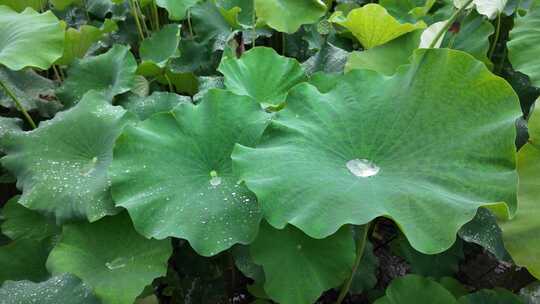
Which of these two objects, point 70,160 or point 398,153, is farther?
point 70,160

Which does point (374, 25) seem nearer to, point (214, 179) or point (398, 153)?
point (398, 153)

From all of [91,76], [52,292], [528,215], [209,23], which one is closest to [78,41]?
[91,76]

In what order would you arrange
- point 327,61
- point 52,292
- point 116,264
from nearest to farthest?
point 52,292 < point 116,264 < point 327,61

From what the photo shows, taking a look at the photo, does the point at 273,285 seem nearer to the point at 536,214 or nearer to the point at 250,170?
the point at 250,170

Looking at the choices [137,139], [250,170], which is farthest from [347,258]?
[137,139]

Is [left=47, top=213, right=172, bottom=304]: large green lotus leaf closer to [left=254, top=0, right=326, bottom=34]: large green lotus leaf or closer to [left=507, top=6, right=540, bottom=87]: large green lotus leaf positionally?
[left=254, top=0, right=326, bottom=34]: large green lotus leaf

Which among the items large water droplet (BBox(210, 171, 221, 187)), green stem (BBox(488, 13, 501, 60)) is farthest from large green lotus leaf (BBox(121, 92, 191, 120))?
green stem (BBox(488, 13, 501, 60))
